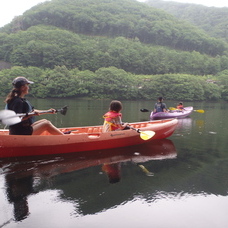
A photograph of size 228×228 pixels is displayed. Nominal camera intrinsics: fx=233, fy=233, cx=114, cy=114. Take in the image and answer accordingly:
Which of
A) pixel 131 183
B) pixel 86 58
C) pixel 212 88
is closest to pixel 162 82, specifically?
pixel 212 88

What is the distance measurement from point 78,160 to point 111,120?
1.84 m

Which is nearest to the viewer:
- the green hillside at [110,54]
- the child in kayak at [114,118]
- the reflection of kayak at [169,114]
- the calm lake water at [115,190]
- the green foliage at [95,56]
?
the calm lake water at [115,190]

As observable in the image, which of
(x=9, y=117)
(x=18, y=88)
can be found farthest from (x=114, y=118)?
(x=9, y=117)

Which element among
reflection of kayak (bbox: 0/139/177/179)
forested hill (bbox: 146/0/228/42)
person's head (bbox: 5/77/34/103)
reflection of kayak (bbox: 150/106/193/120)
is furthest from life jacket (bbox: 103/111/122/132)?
forested hill (bbox: 146/0/228/42)

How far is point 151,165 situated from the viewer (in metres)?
6.53

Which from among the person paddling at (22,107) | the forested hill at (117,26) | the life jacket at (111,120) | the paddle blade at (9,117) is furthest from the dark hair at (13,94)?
the forested hill at (117,26)

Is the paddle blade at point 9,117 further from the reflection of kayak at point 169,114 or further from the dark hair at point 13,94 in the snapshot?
the reflection of kayak at point 169,114

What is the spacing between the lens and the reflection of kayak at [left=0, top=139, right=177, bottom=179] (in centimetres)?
577

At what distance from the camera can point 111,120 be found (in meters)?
7.87

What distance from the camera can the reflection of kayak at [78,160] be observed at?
5.77 m

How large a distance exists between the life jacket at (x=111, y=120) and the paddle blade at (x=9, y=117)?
2981 millimetres

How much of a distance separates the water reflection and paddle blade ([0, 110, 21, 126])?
3.93ft

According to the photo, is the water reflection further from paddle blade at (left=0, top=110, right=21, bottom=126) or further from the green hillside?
the green hillside

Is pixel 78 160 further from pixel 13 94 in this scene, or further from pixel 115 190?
pixel 13 94
